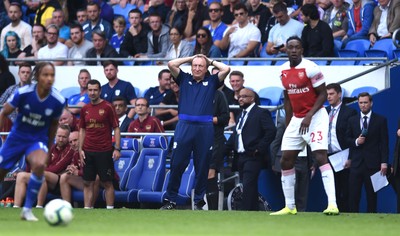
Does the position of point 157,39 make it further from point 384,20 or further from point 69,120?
point 384,20

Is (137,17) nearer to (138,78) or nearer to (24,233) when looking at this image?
(138,78)

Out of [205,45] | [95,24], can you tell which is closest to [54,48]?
[95,24]

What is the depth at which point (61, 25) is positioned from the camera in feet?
80.7

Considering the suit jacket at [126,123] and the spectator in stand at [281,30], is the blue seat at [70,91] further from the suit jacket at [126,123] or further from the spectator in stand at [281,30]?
the spectator in stand at [281,30]

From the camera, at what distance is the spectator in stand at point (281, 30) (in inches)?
823

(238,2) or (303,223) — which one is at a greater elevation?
(238,2)

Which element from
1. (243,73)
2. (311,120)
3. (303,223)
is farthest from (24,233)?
(243,73)

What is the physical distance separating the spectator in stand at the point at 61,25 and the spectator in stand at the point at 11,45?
959 millimetres

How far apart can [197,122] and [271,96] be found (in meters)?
4.24

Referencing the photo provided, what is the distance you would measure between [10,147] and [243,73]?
8.36 m

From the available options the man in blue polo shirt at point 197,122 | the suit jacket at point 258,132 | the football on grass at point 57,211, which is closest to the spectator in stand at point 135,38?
the suit jacket at point 258,132

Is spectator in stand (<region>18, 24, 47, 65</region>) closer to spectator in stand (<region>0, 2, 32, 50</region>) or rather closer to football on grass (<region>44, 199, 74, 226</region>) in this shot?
spectator in stand (<region>0, 2, 32, 50</region>)

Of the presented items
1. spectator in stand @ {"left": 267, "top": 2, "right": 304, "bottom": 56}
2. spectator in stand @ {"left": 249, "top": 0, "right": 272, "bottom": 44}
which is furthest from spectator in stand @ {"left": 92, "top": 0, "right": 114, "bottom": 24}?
spectator in stand @ {"left": 267, "top": 2, "right": 304, "bottom": 56}

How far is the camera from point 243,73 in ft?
68.8
